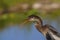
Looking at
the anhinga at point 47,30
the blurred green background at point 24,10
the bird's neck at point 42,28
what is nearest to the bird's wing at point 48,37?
the anhinga at point 47,30

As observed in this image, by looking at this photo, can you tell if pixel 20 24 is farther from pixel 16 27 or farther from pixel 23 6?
pixel 23 6

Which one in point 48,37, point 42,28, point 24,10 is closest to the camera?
point 48,37

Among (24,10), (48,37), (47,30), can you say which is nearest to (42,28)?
(47,30)

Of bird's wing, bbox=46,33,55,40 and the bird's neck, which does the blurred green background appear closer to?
the bird's neck

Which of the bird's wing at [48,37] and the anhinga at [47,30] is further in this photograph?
the bird's wing at [48,37]

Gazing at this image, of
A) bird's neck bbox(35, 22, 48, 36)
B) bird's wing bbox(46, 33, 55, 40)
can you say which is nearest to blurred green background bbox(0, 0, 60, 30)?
bird's neck bbox(35, 22, 48, 36)

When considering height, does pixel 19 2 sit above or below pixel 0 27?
above

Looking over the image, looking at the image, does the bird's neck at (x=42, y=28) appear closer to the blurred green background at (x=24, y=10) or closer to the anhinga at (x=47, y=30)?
the anhinga at (x=47, y=30)

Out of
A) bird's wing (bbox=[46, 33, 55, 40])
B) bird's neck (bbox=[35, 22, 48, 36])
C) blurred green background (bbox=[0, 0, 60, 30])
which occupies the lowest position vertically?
bird's wing (bbox=[46, 33, 55, 40])

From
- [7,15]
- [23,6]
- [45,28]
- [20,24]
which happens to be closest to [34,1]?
[23,6]

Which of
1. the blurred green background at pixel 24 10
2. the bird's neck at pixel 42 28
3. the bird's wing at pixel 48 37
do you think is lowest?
the bird's wing at pixel 48 37

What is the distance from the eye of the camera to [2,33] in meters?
9.54

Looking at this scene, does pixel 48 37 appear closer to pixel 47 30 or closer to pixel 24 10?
pixel 47 30

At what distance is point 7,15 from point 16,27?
67.6 inches
